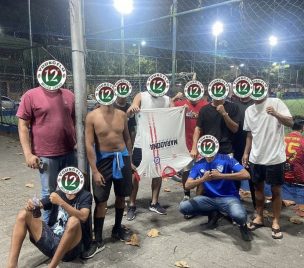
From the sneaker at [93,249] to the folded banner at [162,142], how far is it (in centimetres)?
117

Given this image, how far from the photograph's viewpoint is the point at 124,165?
3771mm

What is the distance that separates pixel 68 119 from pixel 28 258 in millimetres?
1502

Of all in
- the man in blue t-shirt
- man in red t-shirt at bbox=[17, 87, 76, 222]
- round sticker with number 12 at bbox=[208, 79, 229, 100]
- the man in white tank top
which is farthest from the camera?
the man in white tank top

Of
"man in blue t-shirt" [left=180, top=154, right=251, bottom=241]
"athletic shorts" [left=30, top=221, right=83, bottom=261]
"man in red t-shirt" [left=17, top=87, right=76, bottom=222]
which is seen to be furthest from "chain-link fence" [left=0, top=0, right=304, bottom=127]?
"athletic shorts" [left=30, top=221, right=83, bottom=261]

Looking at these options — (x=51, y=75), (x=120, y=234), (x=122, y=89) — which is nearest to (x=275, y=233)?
(x=120, y=234)

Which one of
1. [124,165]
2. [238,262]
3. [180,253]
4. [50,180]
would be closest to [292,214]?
[238,262]

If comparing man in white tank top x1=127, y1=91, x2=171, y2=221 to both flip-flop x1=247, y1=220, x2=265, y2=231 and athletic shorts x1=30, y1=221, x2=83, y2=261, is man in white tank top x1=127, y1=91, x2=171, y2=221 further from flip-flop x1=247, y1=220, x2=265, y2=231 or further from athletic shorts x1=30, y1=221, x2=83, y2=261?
athletic shorts x1=30, y1=221, x2=83, y2=261

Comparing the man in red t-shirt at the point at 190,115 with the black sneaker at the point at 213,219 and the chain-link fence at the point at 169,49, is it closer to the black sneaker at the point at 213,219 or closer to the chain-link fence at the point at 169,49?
the black sneaker at the point at 213,219

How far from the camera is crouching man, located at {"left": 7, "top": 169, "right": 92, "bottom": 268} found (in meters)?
3.04

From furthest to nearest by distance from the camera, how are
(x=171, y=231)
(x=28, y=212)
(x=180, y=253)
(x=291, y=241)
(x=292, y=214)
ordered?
(x=292, y=214) → (x=171, y=231) → (x=291, y=241) → (x=180, y=253) → (x=28, y=212)

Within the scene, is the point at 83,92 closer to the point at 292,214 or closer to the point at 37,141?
the point at 37,141

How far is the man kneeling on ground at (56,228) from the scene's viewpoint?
3.04 meters

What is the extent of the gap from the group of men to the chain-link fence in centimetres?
174

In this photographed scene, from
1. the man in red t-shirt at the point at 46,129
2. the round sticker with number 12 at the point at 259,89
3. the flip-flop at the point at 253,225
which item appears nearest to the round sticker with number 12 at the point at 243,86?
the round sticker with number 12 at the point at 259,89
